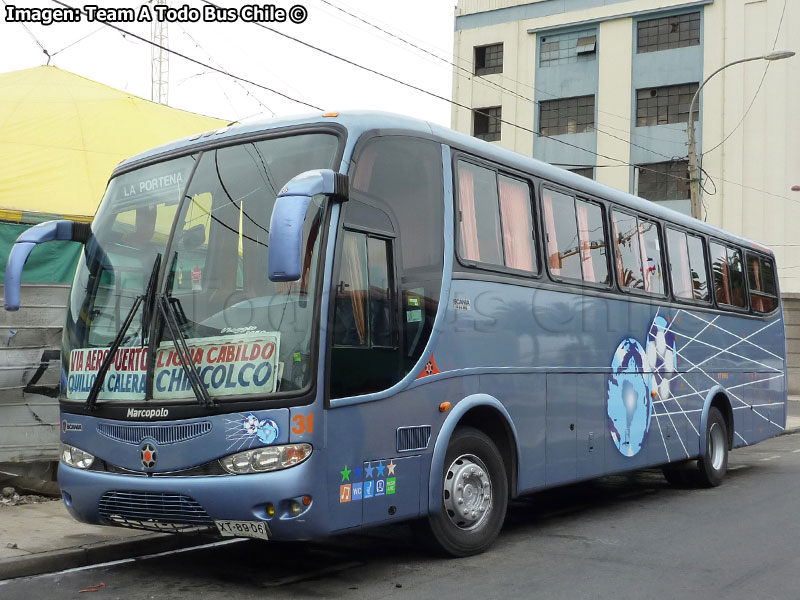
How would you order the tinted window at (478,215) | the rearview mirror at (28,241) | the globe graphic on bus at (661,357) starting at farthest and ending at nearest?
the globe graphic on bus at (661,357)
the tinted window at (478,215)
the rearview mirror at (28,241)

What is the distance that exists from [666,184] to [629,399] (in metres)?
27.6

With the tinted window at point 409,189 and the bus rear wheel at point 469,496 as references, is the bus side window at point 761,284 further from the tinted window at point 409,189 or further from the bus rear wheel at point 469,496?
the tinted window at point 409,189

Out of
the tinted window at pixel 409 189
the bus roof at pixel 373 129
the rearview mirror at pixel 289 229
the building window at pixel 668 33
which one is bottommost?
the rearview mirror at pixel 289 229

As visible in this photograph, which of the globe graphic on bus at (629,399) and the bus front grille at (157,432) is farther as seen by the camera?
the globe graphic on bus at (629,399)

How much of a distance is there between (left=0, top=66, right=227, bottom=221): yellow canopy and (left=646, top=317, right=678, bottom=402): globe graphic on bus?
268 inches

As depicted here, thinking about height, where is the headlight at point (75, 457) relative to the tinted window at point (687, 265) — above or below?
below

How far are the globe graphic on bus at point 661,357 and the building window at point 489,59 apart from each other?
3097 centimetres

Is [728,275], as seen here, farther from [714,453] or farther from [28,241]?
[28,241]

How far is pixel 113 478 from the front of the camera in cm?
659

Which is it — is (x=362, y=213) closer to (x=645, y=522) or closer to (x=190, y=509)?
(x=190, y=509)

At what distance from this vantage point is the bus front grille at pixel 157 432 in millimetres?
6281

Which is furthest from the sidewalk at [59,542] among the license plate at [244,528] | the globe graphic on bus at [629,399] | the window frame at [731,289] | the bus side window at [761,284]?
the bus side window at [761,284]

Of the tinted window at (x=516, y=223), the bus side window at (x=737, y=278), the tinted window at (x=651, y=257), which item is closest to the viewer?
the tinted window at (x=516, y=223)

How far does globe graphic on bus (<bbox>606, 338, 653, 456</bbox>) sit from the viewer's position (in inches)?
396
